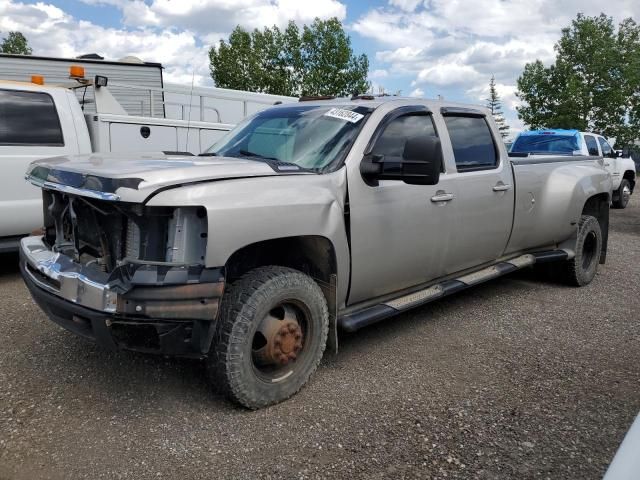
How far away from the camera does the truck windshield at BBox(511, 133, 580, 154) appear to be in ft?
41.8

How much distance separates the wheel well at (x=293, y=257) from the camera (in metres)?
3.20

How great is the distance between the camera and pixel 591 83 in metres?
35.4

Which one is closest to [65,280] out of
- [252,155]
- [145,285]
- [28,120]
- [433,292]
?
[145,285]

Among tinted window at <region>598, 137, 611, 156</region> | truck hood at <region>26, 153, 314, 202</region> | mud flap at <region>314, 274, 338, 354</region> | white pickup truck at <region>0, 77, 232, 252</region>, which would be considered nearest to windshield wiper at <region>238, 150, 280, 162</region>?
truck hood at <region>26, 153, 314, 202</region>

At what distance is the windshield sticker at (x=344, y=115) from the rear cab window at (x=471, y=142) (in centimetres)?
92

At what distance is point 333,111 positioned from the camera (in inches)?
152

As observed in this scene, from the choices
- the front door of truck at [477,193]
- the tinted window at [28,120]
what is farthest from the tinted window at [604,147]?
the tinted window at [28,120]

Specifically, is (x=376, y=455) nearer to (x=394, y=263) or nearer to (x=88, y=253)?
(x=394, y=263)

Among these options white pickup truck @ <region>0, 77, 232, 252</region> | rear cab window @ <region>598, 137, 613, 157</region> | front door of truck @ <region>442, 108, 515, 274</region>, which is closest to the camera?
front door of truck @ <region>442, 108, 515, 274</region>

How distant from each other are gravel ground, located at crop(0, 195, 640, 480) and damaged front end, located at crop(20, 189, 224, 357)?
1.67ft

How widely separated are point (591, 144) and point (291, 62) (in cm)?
2872

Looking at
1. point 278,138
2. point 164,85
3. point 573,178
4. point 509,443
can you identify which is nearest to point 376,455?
point 509,443

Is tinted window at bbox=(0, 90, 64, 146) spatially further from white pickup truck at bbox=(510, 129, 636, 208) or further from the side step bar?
white pickup truck at bbox=(510, 129, 636, 208)

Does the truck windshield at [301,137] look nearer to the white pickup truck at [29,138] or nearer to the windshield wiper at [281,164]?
the windshield wiper at [281,164]
